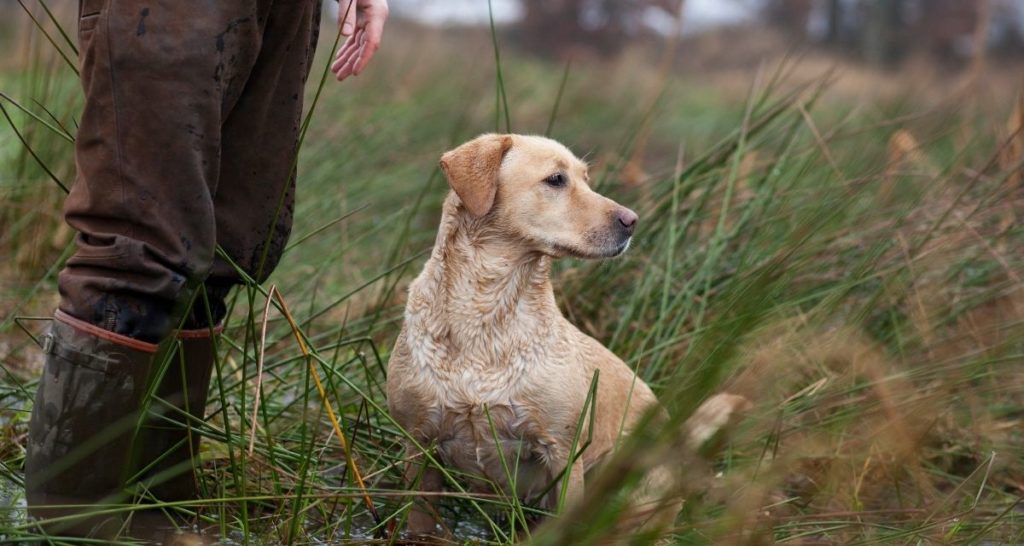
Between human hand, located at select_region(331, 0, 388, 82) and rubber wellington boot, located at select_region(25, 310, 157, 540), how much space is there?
92cm

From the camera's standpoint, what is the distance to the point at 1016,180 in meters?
4.79

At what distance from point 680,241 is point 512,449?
1.60 meters

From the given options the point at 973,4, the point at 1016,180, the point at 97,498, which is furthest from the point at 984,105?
the point at 973,4

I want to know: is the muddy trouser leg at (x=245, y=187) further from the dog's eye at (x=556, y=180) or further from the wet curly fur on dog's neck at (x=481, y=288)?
the dog's eye at (x=556, y=180)

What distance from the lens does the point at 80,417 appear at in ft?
7.93

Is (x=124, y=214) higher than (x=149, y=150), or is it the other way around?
(x=149, y=150)

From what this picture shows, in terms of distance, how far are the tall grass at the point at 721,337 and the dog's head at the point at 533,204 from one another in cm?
35

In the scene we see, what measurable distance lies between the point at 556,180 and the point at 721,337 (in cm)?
104

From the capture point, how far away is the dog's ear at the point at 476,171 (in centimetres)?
320

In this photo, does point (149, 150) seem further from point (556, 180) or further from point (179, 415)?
point (556, 180)

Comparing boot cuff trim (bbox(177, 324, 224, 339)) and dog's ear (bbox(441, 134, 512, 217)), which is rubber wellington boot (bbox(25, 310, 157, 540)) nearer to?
boot cuff trim (bbox(177, 324, 224, 339))

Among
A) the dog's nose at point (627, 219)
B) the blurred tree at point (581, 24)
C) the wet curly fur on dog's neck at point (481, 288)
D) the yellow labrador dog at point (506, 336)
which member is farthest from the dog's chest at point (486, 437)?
the blurred tree at point (581, 24)

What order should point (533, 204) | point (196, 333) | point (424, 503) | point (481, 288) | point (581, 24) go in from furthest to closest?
point (581, 24)
point (533, 204)
point (481, 288)
point (424, 503)
point (196, 333)

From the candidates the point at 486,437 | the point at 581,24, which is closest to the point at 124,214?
the point at 486,437
